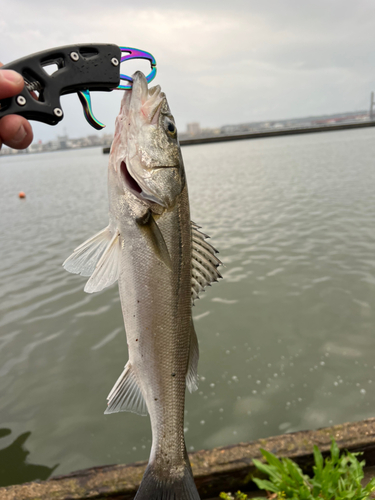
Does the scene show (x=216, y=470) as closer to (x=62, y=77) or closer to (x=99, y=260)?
(x=99, y=260)

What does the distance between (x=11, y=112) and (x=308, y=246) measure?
927cm

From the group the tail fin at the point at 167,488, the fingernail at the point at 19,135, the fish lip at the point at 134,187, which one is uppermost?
the fingernail at the point at 19,135

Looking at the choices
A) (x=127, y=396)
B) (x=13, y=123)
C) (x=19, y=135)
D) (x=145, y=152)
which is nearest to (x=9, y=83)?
(x=13, y=123)

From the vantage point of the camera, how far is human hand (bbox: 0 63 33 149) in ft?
5.14

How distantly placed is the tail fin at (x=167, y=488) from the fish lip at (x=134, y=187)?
1393mm

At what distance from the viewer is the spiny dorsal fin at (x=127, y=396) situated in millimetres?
1839

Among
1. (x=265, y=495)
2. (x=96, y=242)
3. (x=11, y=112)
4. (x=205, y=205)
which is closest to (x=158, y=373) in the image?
(x=96, y=242)

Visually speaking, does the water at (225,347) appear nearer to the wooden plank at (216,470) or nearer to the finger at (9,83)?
the wooden plank at (216,470)

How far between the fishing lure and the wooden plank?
9.28 ft

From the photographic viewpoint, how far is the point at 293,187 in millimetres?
18516

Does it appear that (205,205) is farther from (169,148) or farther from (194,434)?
(169,148)

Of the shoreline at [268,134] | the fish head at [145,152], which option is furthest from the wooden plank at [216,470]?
the shoreline at [268,134]

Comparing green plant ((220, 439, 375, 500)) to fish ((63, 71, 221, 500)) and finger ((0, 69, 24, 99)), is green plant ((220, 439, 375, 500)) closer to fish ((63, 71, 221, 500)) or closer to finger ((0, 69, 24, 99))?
fish ((63, 71, 221, 500))

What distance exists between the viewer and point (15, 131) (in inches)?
70.9
